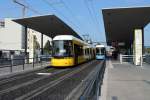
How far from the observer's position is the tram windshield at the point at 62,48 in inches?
1149

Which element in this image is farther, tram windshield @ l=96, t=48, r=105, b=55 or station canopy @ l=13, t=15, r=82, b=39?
tram windshield @ l=96, t=48, r=105, b=55

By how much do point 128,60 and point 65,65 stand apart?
1707 cm

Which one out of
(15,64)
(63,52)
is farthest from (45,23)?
(15,64)

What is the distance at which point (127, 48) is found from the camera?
81062 mm

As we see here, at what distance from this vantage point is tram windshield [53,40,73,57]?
29183 mm

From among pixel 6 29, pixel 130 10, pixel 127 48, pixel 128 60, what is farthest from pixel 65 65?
pixel 6 29

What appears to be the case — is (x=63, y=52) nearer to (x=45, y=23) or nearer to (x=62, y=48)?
(x=62, y=48)

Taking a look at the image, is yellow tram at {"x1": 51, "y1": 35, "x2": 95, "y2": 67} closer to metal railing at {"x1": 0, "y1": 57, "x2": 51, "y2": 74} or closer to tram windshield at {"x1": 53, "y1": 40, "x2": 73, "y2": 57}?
tram windshield at {"x1": 53, "y1": 40, "x2": 73, "y2": 57}

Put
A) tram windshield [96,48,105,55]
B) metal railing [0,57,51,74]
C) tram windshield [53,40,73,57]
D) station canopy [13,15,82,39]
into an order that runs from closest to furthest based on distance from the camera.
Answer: metal railing [0,57,51,74], tram windshield [53,40,73,57], station canopy [13,15,82,39], tram windshield [96,48,105,55]

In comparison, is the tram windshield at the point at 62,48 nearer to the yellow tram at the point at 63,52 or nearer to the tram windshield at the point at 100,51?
the yellow tram at the point at 63,52

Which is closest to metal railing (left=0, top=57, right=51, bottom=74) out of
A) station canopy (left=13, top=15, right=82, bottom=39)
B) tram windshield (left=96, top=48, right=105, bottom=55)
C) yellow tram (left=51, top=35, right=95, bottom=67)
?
yellow tram (left=51, top=35, right=95, bottom=67)

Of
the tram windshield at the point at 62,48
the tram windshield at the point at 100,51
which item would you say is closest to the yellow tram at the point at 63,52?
the tram windshield at the point at 62,48

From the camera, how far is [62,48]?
29.4 meters

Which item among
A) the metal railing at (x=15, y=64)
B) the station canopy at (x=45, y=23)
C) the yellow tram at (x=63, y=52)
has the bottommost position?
the metal railing at (x=15, y=64)
